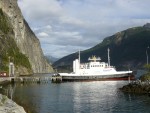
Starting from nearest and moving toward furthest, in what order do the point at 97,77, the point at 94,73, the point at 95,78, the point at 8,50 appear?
the point at 97,77 → the point at 95,78 → the point at 94,73 → the point at 8,50

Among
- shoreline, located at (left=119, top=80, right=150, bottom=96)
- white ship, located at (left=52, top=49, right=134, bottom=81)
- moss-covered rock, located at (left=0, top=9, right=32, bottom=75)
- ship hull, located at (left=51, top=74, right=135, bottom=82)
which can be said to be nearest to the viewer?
shoreline, located at (left=119, top=80, right=150, bottom=96)

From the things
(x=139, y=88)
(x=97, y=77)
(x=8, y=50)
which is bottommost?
(x=139, y=88)

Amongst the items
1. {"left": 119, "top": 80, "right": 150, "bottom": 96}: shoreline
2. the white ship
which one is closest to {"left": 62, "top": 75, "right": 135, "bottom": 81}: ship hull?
the white ship

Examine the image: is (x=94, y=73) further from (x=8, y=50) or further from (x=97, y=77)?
(x=8, y=50)

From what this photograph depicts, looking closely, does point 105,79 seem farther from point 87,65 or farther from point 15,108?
point 15,108

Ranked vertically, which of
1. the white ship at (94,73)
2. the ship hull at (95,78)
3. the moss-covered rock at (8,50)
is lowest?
the ship hull at (95,78)

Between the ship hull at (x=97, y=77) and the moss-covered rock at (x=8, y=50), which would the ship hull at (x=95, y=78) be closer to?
the ship hull at (x=97, y=77)

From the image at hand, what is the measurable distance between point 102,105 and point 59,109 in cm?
904

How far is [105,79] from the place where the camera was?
144125 mm

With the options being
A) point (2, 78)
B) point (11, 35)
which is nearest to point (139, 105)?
point (2, 78)

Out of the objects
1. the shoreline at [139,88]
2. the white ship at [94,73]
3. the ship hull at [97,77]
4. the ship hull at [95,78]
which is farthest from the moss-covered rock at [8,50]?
the shoreline at [139,88]

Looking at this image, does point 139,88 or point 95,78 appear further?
point 95,78

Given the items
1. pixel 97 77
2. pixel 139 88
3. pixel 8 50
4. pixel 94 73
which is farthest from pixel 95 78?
pixel 139 88

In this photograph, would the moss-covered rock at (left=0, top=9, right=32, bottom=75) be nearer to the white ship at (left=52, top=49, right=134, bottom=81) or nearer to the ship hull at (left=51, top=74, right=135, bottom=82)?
the ship hull at (left=51, top=74, right=135, bottom=82)
